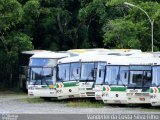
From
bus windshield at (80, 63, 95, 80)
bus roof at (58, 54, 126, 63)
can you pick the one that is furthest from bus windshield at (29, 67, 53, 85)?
bus windshield at (80, 63, 95, 80)

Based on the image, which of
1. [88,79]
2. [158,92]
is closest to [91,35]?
[88,79]

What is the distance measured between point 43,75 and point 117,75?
7523mm

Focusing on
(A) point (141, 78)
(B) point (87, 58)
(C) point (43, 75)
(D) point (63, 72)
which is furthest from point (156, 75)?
(C) point (43, 75)

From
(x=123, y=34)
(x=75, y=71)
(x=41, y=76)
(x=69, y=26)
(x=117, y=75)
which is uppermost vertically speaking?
(x=69, y=26)

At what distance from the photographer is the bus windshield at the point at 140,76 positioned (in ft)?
93.5

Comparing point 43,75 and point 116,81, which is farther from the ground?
point 116,81

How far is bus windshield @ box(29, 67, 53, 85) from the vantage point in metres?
35.6

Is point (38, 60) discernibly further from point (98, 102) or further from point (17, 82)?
point (17, 82)

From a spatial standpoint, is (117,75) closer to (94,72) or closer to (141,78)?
(141,78)

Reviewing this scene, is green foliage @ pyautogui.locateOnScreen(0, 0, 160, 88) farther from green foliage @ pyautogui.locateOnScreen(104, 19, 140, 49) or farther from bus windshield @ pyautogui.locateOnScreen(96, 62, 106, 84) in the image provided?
bus windshield @ pyautogui.locateOnScreen(96, 62, 106, 84)

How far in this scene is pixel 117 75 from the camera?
29.8 metres

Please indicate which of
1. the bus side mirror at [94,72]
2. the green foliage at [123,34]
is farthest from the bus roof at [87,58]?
the green foliage at [123,34]

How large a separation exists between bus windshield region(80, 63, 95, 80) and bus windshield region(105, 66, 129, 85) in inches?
103

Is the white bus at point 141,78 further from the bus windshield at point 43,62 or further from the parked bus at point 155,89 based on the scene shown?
the bus windshield at point 43,62
